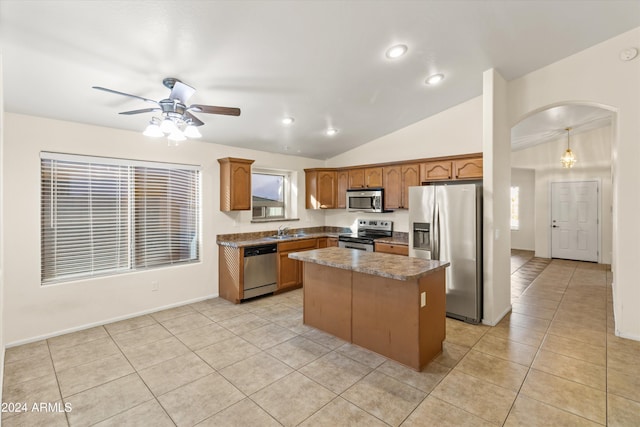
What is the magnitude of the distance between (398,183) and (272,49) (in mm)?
3188

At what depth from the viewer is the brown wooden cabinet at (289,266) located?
195 inches

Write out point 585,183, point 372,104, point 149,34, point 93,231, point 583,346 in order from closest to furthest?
point 149,34, point 583,346, point 93,231, point 372,104, point 585,183

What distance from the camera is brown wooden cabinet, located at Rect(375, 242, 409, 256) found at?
15.2ft

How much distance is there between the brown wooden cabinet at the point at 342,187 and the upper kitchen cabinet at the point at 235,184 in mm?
1866

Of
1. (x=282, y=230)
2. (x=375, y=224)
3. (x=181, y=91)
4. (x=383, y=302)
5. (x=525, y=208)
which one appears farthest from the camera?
(x=525, y=208)

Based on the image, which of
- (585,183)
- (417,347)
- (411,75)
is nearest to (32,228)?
(417,347)

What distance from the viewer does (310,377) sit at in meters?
2.56

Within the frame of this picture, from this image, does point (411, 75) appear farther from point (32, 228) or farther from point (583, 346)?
point (32, 228)

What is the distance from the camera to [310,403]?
7.30ft

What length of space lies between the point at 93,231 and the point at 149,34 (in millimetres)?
2658

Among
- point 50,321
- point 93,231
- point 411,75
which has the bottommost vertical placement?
point 50,321

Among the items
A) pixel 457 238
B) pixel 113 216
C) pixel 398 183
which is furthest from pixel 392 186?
pixel 113 216

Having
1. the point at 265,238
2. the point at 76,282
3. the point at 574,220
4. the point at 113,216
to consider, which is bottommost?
the point at 76,282

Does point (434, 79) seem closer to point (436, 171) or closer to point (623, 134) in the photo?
point (436, 171)
